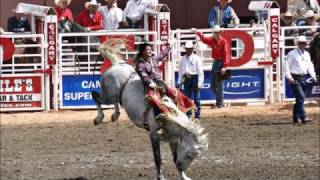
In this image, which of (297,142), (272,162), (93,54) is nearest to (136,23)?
(93,54)

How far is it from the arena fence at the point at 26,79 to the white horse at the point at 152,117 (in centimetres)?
698

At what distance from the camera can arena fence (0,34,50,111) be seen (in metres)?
20.5

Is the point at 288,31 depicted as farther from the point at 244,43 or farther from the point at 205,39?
the point at 205,39

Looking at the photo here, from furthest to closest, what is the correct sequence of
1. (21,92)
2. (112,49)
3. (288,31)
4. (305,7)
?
(305,7), (288,31), (21,92), (112,49)

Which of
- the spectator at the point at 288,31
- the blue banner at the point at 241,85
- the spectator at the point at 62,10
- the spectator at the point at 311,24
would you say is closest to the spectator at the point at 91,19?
the spectator at the point at 62,10

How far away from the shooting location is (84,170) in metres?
13.9

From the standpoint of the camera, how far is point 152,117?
12.8 m

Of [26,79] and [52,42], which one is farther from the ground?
[52,42]

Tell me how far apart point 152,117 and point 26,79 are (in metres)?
8.29

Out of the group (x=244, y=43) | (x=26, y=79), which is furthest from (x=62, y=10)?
(x=244, y=43)

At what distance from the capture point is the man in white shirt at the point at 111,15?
845 inches

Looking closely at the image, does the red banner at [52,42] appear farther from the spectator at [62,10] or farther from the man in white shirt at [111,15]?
the man in white shirt at [111,15]

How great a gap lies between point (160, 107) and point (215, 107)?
8359mm

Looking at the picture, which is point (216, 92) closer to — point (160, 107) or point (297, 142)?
point (297, 142)
